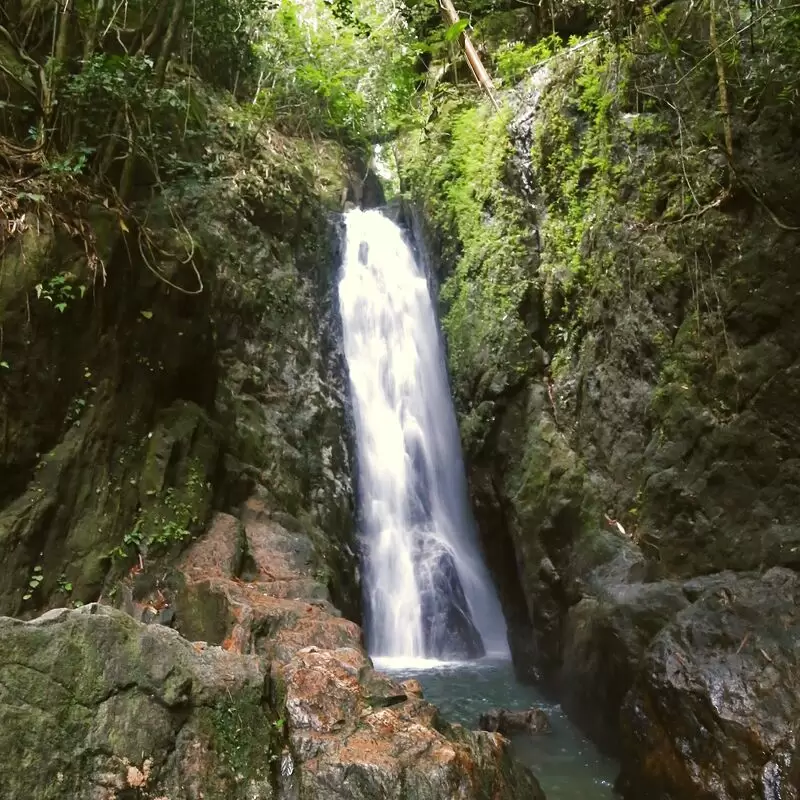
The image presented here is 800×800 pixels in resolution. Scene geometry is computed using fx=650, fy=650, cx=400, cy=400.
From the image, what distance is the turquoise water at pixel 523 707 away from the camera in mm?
5492

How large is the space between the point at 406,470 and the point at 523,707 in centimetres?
514

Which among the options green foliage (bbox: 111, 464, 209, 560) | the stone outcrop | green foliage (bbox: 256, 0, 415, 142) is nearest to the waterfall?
green foliage (bbox: 256, 0, 415, 142)

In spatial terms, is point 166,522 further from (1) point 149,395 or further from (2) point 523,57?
(2) point 523,57

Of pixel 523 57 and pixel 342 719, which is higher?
pixel 523 57

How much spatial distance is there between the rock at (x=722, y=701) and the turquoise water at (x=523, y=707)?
0.50m

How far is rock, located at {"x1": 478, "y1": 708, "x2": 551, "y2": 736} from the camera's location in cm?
655

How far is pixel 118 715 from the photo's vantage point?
3.03 metres

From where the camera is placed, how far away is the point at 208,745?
3174mm


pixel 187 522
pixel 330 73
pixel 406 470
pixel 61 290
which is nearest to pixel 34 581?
pixel 187 522

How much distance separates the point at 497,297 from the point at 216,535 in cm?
Answer: 548

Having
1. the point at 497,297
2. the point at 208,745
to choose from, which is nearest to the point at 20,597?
the point at 208,745

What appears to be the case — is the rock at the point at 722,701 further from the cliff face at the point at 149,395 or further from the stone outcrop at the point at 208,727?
the cliff face at the point at 149,395

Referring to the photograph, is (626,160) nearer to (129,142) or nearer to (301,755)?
(129,142)

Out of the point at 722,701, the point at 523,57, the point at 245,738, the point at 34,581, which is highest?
the point at 523,57
